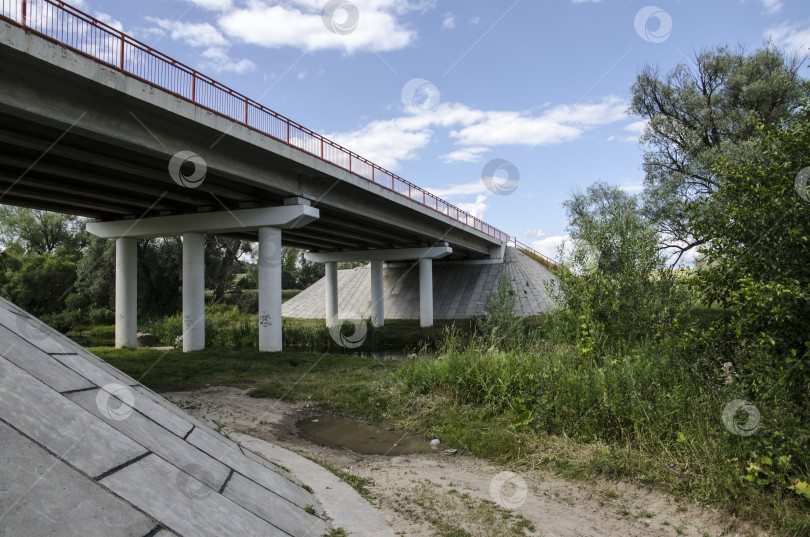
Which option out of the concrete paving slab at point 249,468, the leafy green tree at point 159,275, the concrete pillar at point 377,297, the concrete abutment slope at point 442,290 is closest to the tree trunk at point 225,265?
the leafy green tree at point 159,275

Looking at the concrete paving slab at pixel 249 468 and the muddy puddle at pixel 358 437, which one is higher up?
the concrete paving slab at pixel 249 468

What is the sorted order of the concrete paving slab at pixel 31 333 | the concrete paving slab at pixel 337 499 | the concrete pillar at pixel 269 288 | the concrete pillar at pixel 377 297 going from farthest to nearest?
1. the concrete pillar at pixel 377 297
2. the concrete pillar at pixel 269 288
3. the concrete paving slab at pixel 337 499
4. the concrete paving slab at pixel 31 333

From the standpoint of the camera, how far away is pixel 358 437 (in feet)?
29.9

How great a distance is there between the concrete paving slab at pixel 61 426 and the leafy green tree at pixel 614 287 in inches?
325

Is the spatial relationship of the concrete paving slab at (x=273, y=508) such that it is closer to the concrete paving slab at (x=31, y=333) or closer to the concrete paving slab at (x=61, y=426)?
the concrete paving slab at (x=61, y=426)

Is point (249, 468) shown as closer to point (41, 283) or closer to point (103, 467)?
point (103, 467)

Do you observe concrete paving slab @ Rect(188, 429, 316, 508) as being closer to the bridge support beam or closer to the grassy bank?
the grassy bank

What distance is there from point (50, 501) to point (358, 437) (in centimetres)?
698

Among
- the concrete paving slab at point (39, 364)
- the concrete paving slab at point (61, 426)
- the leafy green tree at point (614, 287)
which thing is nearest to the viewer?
the concrete paving slab at point (61, 426)

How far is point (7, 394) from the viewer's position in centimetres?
286

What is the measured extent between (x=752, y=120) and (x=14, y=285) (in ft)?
142

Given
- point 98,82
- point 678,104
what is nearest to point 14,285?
point 98,82

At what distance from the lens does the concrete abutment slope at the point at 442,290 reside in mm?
44219

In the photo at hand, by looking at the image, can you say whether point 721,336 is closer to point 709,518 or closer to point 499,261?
point 709,518
